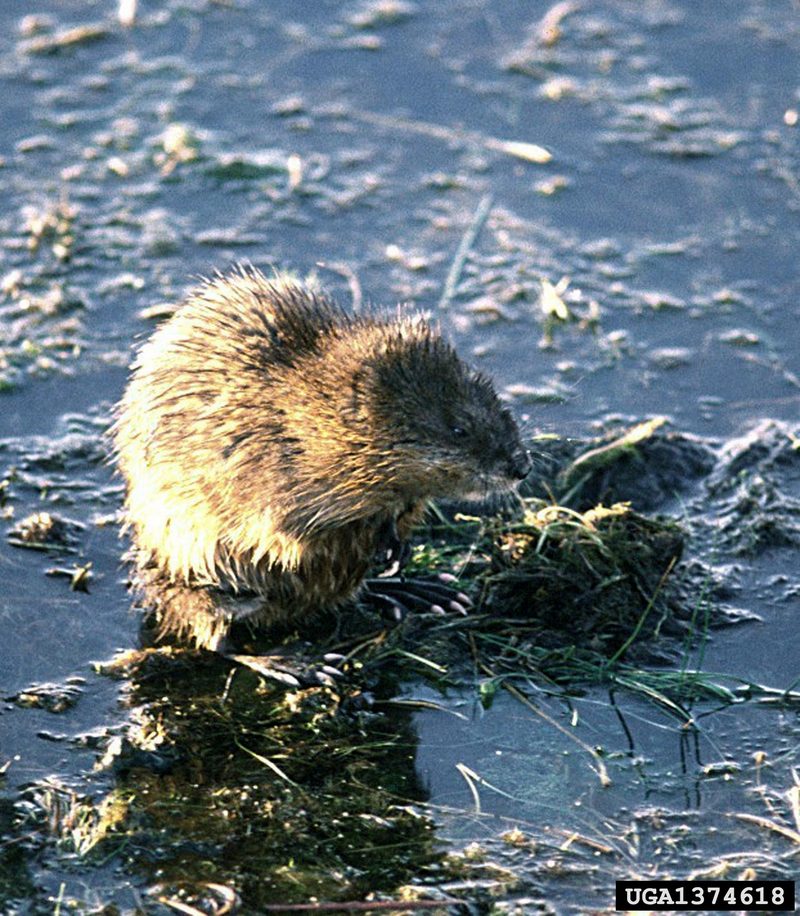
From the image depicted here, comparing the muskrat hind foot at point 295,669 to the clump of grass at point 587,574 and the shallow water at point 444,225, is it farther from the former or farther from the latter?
the clump of grass at point 587,574

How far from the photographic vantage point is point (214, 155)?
8.55 meters

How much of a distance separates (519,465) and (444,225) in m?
2.87

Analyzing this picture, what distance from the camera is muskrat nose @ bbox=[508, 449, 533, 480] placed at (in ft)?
17.9

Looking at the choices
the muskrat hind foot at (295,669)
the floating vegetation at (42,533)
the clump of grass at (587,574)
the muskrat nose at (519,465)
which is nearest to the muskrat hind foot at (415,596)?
the clump of grass at (587,574)

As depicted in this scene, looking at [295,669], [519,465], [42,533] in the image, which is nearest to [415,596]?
[295,669]

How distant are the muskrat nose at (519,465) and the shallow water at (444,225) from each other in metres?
0.72

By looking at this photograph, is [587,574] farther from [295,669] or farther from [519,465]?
[295,669]

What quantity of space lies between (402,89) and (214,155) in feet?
3.53

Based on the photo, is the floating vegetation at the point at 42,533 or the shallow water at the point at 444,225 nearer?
the shallow water at the point at 444,225

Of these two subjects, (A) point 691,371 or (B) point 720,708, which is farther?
(A) point 691,371

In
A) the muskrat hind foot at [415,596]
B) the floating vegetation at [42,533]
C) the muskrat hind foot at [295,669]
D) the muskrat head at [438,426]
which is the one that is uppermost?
the muskrat head at [438,426]

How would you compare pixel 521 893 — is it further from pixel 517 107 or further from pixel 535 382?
pixel 517 107

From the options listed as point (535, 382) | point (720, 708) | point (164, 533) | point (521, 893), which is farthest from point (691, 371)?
point (521, 893)

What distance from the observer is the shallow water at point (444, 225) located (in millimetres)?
5680
